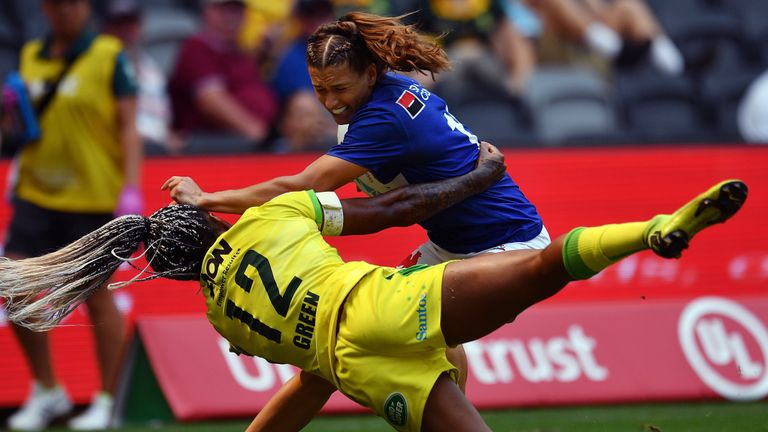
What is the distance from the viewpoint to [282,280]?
4.02 metres

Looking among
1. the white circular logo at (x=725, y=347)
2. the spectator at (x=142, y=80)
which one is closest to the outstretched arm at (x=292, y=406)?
the white circular logo at (x=725, y=347)

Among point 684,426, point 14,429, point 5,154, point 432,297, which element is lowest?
point 14,429

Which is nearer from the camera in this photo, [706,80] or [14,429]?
[14,429]

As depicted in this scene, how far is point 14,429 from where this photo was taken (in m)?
6.95

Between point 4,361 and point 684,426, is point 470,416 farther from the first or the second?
point 4,361

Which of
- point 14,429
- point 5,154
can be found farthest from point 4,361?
point 5,154

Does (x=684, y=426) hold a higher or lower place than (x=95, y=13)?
lower

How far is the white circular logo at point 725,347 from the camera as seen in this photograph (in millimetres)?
7234

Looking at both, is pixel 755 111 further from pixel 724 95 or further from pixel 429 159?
pixel 429 159

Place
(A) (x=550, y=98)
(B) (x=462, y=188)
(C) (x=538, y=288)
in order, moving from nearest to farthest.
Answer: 1. (C) (x=538, y=288)
2. (B) (x=462, y=188)
3. (A) (x=550, y=98)

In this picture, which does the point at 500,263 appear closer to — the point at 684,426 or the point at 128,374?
the point at 684,426

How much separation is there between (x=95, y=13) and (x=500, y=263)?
7386 mm

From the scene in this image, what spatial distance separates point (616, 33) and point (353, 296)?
758cm

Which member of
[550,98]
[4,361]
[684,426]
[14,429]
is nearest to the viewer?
[684,426]
